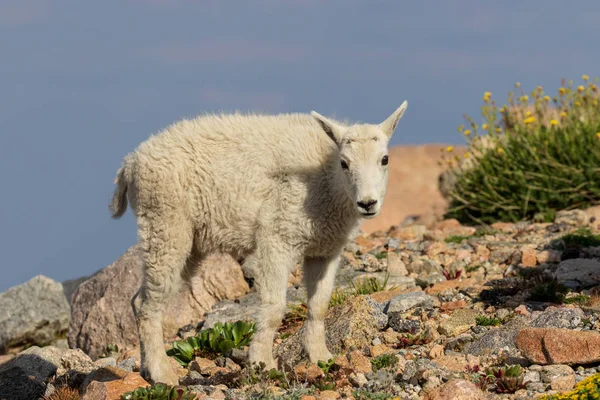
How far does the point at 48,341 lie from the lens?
16375 millimetres

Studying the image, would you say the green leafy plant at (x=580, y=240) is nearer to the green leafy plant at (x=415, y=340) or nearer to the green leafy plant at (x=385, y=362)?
the green leafy plant at (x=415, y=340)

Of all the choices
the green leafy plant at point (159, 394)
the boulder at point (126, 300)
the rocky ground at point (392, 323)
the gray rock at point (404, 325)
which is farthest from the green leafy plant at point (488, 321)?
the boulder at point (126, 300)

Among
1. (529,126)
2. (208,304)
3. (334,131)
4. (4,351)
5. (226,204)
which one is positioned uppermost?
(529,126)

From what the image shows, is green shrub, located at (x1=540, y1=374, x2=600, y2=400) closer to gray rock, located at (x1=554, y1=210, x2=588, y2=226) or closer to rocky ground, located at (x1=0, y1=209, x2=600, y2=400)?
rocky ground, located at (x1=0, y1=209, x2=600, y2=400)

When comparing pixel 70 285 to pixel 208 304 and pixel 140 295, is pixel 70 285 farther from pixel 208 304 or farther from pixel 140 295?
pixel 140 295

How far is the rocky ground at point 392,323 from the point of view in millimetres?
8078

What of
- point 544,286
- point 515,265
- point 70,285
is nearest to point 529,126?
point 515,265

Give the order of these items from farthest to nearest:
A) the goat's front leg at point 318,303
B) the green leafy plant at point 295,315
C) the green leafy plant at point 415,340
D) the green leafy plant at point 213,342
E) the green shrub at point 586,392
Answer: the green leafy plant at point 295,315 < the green leafy plant at point 213,342 < the green leafy plant at point 415,340 < the goat's front leg at point 318,303 < the green shrub at point 586,392

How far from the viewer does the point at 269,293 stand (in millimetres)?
8664

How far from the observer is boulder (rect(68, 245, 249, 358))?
13392 mm

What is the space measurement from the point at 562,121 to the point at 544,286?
28.6 ft

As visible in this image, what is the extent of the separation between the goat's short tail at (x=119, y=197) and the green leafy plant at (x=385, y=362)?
3594mm

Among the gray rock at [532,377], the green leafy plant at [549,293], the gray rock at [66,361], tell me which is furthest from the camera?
the green leafy plant at [549,293]

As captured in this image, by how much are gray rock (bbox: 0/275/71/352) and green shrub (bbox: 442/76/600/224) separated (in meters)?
8.39
